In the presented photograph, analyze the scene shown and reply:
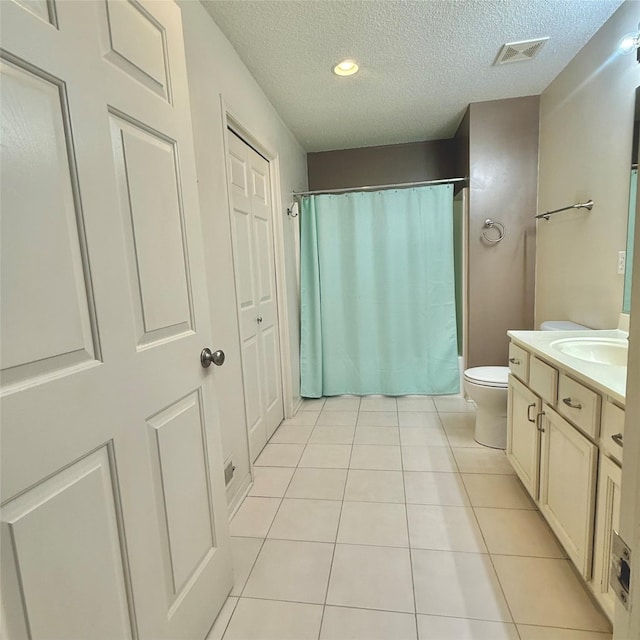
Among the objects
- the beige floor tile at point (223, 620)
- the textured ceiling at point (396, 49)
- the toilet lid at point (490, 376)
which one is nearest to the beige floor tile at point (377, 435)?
the toilet lid at point (490, 376)

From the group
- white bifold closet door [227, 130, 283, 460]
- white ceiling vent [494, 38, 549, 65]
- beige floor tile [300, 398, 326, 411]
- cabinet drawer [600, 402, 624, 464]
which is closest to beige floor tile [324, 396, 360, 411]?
beige floor tile [300, 398, 326, 411]

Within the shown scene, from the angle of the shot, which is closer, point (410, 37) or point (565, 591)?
point (565, 591)

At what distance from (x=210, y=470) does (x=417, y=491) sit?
46.4 inches

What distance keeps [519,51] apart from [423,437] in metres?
2.43

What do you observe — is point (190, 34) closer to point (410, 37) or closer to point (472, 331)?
point (410, 37)

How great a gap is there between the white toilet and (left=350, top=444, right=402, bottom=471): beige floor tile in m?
0.58

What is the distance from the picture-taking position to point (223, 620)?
125 centimetres

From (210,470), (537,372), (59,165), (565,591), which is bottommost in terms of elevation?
(565,591)

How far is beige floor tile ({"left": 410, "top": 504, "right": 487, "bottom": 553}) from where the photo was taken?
153 cm

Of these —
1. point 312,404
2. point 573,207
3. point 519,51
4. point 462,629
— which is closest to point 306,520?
point 462,629

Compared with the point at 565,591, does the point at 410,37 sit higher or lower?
higher

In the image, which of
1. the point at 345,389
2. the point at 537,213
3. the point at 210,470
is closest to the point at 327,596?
the point at 210,470

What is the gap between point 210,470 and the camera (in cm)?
124

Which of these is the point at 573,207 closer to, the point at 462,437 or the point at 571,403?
the point at 571,403
